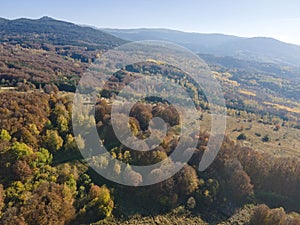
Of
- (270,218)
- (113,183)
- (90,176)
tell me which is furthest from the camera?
(90,176)

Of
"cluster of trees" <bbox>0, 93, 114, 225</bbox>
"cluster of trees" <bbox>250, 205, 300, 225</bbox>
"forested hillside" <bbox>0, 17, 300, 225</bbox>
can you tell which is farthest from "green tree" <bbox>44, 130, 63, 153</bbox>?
"cluster of trees" <bbox>250, 205, 300, 225</bbox>

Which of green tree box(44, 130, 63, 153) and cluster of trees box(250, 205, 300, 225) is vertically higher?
green tree box(44, 130, 63, 153)

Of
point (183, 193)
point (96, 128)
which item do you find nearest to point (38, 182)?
point (96, 128)

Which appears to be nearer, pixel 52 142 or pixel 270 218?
pixel 270 218

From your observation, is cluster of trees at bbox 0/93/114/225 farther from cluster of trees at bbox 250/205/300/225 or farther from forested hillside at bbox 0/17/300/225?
cluster of trees at bbox 250/205/300/225

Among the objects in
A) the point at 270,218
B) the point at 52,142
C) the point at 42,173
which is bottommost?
the point at 270,218

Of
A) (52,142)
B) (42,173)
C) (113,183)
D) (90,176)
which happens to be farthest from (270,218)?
(52,142)

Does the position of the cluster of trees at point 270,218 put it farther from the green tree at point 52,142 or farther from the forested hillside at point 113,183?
the green tree at point 52,142

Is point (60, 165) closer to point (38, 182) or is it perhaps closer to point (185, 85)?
point (38, 182)

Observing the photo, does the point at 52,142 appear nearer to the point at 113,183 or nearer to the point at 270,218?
the point at 113,183

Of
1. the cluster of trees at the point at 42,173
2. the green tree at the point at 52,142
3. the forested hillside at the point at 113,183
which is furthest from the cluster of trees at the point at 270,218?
the green tree at the point at 52,142

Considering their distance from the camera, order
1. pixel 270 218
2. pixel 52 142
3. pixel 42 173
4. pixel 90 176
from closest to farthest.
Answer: pixel 270 218 → pixel 42 173 → pixel 90 176 → pixel 52 142
